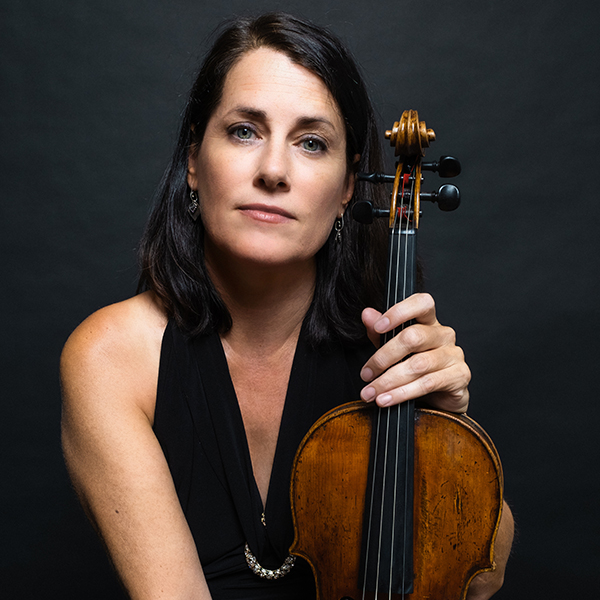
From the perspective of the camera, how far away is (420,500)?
63.9 inches

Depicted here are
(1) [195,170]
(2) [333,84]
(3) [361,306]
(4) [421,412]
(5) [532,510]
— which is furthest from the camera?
(5) [532,510]

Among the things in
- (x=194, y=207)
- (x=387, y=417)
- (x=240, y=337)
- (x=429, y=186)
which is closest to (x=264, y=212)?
(x=194, y=207)

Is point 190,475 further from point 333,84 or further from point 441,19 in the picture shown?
point 441,19

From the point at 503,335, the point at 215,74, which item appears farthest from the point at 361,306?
the point at 503,335

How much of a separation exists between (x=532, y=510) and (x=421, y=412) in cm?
162

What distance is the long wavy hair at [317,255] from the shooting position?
2.02 meters

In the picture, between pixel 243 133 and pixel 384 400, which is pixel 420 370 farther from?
pixel 243 133

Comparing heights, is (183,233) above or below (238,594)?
above

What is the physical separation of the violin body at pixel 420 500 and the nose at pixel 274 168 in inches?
21.8

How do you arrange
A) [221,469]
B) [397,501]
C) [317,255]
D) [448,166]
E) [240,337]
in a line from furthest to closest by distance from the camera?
[317,255], [240,337], [221,469], [448,166], [397,501]

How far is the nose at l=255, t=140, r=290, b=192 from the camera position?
1831 millimetres

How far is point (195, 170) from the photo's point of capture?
6.98 feet

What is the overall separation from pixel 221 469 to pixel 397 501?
0.61 m

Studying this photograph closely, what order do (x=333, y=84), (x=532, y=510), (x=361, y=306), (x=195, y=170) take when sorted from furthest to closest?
(x=532, y=510)
(x=361, y=306)
(x=195, y=170)
(x=333, y=84)
